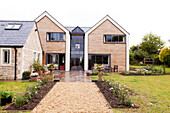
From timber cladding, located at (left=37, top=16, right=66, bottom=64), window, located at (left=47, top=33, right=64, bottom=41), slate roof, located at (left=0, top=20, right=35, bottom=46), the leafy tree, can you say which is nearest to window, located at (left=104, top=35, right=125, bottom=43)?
timber cladding, located at (left=37, top=16, right=66, bottom=64)

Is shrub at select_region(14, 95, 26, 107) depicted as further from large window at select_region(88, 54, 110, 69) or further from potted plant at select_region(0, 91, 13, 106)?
large window at select_region(88, 54, 110, 69)

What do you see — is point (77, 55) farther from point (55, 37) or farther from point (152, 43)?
point (152, 43)

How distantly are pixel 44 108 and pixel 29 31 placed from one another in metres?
9.80

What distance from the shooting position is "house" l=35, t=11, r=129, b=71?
19.0 meters

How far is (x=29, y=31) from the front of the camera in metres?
12.4

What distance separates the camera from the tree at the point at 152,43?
43125 mm

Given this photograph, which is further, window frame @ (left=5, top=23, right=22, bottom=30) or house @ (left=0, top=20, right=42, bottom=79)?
window frame @ (left=5, top=23, right=22, bottom=30)

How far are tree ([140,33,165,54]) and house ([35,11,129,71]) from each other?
92.9 feet

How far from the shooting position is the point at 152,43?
43.9 meters

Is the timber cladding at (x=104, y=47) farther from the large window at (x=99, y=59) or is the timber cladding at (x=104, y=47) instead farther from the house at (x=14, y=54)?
the house at (x=14, y=54)

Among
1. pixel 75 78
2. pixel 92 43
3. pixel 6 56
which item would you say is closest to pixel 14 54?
pixel 6 56

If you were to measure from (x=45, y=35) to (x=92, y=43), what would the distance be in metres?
7.35

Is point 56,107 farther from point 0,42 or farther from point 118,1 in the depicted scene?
point 118,1

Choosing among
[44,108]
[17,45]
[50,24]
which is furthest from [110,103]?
[50,24]
